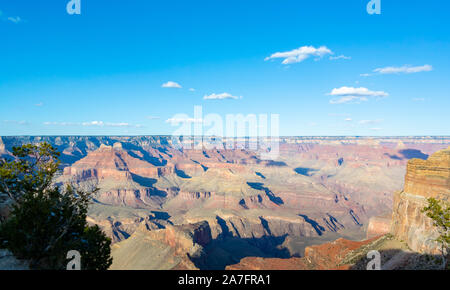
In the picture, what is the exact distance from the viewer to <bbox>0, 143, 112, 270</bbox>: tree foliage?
68.8ft

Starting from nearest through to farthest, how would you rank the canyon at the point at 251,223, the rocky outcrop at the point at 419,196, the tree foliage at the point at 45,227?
the tree foliage at the point at 45,227 → the rocky outcrop at the point at 419,196 → the canyon at the point at 251,223

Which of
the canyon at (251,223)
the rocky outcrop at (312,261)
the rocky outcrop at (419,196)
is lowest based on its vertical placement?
the canyon at (251,223)

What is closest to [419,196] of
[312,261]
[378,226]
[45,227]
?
[312,261]

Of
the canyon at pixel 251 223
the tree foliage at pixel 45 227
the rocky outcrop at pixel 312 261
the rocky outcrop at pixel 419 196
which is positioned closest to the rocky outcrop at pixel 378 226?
the canyon at pixel 251 223

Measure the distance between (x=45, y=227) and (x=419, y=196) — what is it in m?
49.3

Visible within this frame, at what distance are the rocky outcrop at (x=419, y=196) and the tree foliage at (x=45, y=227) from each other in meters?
39.9

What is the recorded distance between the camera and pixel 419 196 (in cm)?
4184

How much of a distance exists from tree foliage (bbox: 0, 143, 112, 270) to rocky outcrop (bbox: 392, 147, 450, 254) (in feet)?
131

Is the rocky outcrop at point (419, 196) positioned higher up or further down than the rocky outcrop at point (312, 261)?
higher up

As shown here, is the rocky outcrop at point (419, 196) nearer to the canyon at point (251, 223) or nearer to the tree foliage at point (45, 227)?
the canyon at point (251, 223)

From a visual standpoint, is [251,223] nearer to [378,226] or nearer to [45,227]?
[378,226]

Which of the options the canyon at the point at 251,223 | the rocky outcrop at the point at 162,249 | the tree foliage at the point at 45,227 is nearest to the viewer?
the tree foliage at the point at 45,227

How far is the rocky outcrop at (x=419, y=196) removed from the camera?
37.2 m
